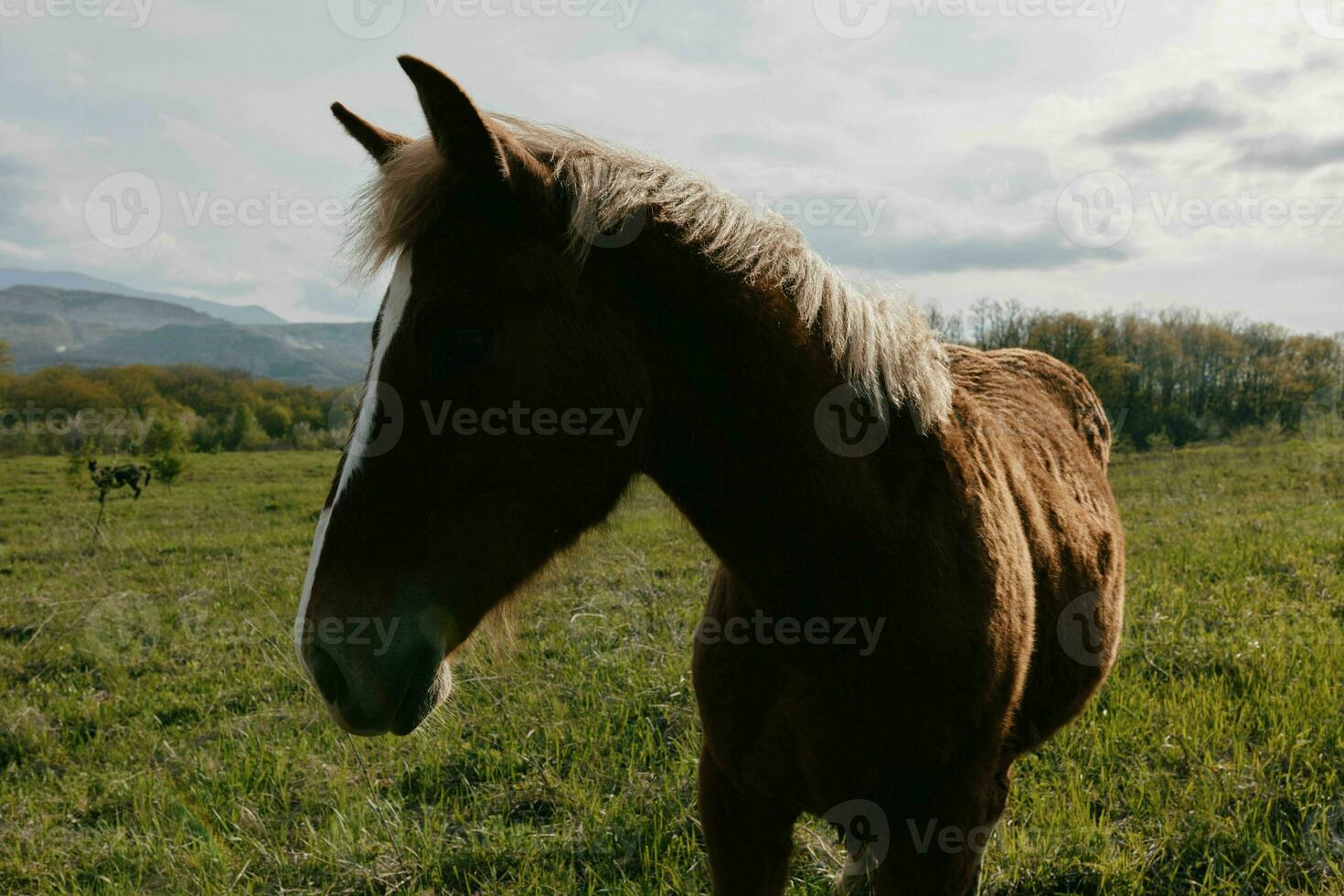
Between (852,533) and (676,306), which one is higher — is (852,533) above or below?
below

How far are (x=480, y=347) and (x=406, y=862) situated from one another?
259cm

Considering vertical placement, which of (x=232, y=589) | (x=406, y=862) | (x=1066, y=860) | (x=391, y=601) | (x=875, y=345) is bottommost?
(x=232, y=589)

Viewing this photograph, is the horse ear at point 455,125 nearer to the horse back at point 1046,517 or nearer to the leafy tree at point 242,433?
the horse back at point 1046,517

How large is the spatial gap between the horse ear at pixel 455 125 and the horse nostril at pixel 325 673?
1069 millimetres

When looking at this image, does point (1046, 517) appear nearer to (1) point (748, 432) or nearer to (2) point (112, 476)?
(1) point (748, 432)

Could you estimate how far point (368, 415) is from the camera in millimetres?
1587

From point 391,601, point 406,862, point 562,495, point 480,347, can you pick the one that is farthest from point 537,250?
point 406,862

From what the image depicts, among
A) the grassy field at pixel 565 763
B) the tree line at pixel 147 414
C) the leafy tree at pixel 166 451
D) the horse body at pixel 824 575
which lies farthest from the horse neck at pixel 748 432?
the leafy tree at pixel 166 451

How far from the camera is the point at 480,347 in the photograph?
1624 mm

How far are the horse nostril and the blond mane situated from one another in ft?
2.95

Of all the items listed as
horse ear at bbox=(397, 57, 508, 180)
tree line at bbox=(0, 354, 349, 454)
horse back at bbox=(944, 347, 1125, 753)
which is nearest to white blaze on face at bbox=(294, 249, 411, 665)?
horse ear at bbox=(397, 57, 508, 180)

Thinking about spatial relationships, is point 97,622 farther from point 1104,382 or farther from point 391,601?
point 1104,382

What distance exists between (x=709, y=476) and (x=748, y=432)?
0.50ft

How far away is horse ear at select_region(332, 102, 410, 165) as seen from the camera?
6.55 feet
